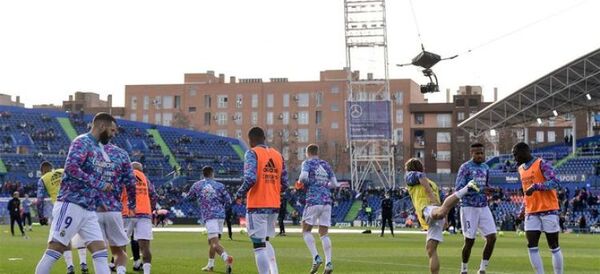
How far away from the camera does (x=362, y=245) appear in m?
32.4

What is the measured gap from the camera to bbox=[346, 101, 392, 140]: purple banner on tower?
80812mm

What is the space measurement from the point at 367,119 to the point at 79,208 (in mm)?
70290

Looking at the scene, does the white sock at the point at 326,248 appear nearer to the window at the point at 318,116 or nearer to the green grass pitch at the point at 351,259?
the green grass pitch at the point at 351,259

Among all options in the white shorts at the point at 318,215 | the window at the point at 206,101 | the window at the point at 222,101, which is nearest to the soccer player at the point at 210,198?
the white shorts at the point at 318,215

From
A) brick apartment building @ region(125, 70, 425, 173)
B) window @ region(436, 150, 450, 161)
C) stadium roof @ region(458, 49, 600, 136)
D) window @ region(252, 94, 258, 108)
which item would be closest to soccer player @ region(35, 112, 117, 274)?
stadium roof @ region(458, 49, 600, 136)

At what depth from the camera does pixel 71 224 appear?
1149cm

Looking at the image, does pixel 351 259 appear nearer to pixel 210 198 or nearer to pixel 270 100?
pixel 210 198

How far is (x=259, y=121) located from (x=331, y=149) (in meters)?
13.3

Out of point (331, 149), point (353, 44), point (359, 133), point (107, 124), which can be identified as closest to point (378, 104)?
point (359, 133)

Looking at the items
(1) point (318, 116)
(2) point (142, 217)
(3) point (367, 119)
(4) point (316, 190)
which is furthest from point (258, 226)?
(1) point (318, 116)

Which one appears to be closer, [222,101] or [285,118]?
[285,118]

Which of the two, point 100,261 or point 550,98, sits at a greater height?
point 550,98

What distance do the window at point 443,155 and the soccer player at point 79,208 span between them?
12882 centimetres

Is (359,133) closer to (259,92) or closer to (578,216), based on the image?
(578,216)
